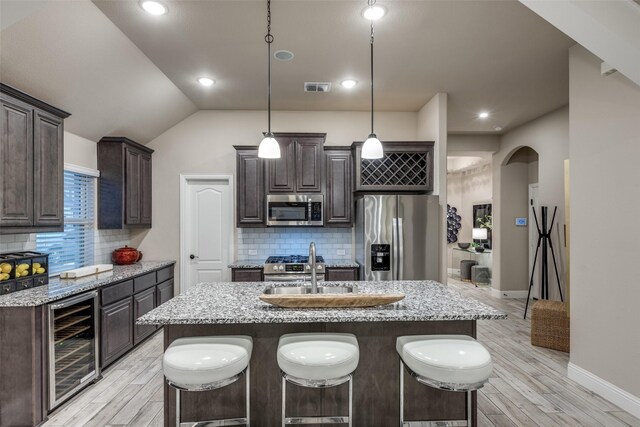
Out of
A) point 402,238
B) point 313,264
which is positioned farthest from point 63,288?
point 402,238

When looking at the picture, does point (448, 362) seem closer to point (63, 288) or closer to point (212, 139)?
point (63, 288)

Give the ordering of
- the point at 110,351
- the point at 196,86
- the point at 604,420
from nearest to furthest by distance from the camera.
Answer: the point at 604,420 → the point at 110,351 → the point at 196,86

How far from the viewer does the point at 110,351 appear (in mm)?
3197

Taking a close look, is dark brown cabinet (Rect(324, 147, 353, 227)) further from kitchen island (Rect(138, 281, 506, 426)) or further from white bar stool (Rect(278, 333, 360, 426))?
white bar stool (Rect(278, 333, 360, 426))

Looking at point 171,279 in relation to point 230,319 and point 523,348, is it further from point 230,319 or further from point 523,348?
point 523,348

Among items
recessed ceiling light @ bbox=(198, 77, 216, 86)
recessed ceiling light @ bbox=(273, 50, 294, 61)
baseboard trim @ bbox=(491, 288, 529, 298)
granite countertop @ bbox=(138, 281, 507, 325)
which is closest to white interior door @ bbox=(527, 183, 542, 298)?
baseboard trim @ bbox=(491, 288, 529, 298)

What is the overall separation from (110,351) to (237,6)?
3312mm

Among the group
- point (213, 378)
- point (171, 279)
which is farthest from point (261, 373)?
point (171, 279)

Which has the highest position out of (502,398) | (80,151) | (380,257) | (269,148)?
(80,151)

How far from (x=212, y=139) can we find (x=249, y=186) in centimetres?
108

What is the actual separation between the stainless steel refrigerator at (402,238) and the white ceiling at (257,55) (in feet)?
4.70

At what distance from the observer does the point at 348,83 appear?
3904mm

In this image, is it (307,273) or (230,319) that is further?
(307,273)

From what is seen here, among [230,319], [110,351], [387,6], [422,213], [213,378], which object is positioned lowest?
[110,351]
